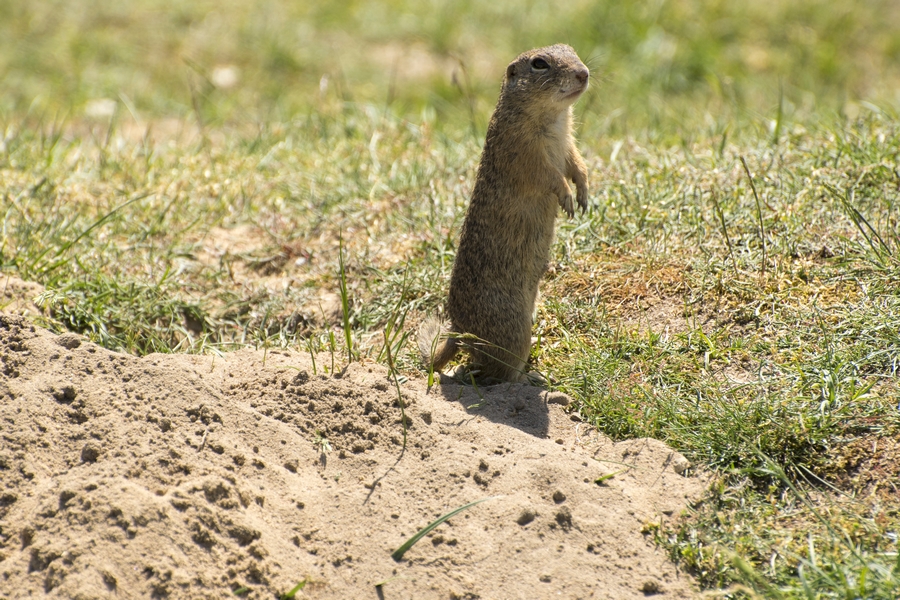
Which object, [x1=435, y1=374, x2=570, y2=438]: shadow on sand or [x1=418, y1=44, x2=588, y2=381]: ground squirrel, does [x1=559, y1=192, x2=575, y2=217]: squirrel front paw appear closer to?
[x1=418, y1=44, x2=588, y2=381]: ground squirrel

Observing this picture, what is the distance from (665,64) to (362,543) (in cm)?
625

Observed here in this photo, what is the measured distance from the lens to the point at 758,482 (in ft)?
9.42

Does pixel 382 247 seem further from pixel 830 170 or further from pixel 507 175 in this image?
pixel 830 170

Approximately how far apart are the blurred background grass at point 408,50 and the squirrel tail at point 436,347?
143 inches

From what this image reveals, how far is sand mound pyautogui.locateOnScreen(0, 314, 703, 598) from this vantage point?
2.52 metres

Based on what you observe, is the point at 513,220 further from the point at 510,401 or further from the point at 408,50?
the point at 408,50

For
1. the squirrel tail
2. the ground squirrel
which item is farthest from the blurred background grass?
the squirrel tail

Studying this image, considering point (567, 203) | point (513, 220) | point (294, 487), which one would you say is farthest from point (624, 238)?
point (294, 487)

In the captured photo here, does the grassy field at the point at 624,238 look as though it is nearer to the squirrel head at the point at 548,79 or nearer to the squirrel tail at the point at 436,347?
the squirrel tail at the point at 436,347

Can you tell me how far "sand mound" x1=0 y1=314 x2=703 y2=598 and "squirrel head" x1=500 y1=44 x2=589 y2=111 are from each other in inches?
52.1

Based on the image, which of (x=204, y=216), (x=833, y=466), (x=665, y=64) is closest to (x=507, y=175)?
(x=833, y=466)

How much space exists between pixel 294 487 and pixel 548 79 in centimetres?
208

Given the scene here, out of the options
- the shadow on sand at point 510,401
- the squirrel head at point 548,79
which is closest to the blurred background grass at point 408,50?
the squirrel head at point 548,79

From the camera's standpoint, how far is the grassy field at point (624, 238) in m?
2.88
